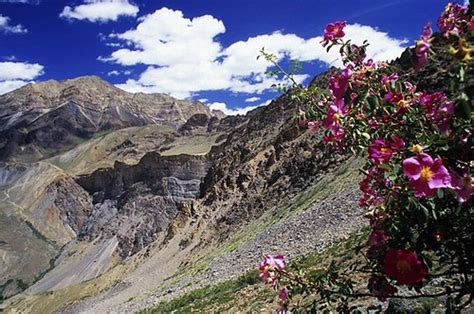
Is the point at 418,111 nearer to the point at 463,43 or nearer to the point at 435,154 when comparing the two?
the point at 435,154

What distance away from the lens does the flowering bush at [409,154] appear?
2383 millimetres

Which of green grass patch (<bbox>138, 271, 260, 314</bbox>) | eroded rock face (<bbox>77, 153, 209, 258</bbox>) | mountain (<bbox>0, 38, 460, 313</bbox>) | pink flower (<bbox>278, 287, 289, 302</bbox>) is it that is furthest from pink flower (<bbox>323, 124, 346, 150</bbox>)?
eroded rock face (<bbox>77, 153, 209, 258</bbox>)

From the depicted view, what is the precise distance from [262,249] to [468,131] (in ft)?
99.2

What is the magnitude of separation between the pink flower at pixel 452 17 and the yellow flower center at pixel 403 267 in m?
1.38

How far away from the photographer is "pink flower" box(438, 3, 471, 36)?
3059 mm

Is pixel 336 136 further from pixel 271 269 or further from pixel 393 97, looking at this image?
pixel 271 269

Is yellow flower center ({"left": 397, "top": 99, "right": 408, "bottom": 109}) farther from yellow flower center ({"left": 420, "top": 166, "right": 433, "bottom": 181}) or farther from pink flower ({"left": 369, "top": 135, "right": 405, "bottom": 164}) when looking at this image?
yellow flower center ({"left": 420, "top": 166, "right": 433, "bottom": 181})

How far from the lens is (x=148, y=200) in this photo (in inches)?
5497

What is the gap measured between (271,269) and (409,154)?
4.02ft

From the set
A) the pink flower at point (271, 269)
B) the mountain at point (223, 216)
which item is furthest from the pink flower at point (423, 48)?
the pink flower at point (271, 269)

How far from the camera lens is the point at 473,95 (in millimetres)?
2061

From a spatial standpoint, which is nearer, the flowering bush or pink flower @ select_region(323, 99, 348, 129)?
the flowering bush

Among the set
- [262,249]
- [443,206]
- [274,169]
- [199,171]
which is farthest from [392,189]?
[199,171]

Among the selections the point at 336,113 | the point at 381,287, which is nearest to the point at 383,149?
the point at 336,113
